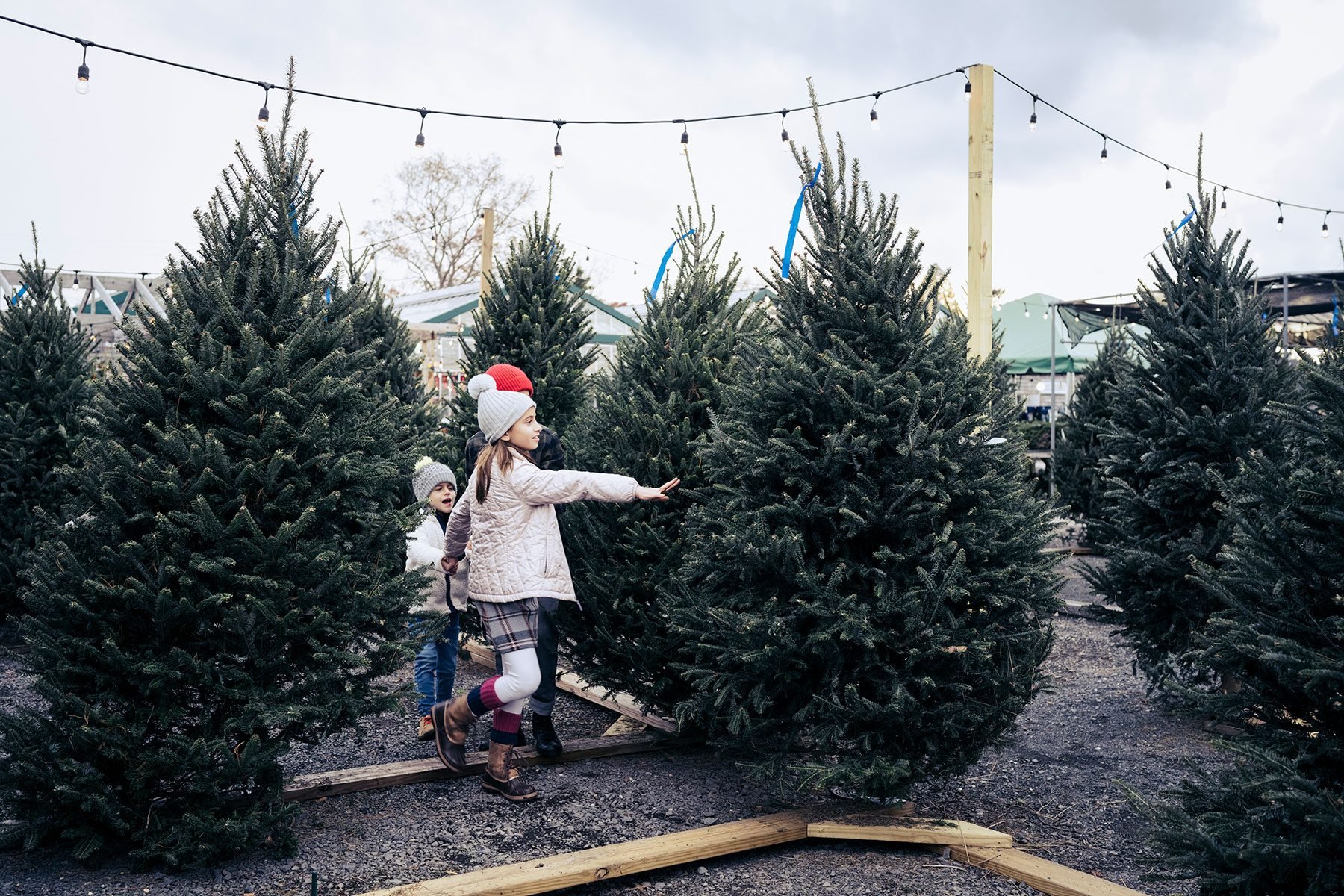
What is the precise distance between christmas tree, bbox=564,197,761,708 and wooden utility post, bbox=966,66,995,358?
2819 mm

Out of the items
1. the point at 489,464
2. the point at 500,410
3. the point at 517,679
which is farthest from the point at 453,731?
the point at 500,410

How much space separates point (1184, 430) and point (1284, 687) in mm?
3817

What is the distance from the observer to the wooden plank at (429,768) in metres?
4.60

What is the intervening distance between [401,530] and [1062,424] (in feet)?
41.5

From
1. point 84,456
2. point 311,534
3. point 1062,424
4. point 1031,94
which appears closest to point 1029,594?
point 311,534

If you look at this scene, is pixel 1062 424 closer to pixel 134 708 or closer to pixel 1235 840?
pixel 1235 840

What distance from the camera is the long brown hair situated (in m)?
4.86

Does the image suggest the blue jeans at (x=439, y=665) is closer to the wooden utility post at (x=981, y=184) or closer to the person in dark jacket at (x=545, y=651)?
the person in dark jacket at (x=545, y=651)

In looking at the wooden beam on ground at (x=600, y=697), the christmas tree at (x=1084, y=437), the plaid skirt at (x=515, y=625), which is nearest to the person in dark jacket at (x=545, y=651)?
the plaid skirt at (x=515, y=625)

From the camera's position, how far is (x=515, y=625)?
478 cm

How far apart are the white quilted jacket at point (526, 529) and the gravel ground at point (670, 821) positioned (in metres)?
0.81

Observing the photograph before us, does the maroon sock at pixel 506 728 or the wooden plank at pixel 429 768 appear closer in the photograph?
the wooden plank at pixel 429 768

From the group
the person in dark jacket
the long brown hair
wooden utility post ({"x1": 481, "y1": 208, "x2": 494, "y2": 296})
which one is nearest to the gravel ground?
the person in dark jacket

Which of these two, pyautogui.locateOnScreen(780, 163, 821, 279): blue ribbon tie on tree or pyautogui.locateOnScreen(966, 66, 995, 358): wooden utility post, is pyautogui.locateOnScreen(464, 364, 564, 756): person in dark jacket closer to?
pyautogui.locateOnScreen(780, 163, 821, 279): blue ribbon tie on tree
